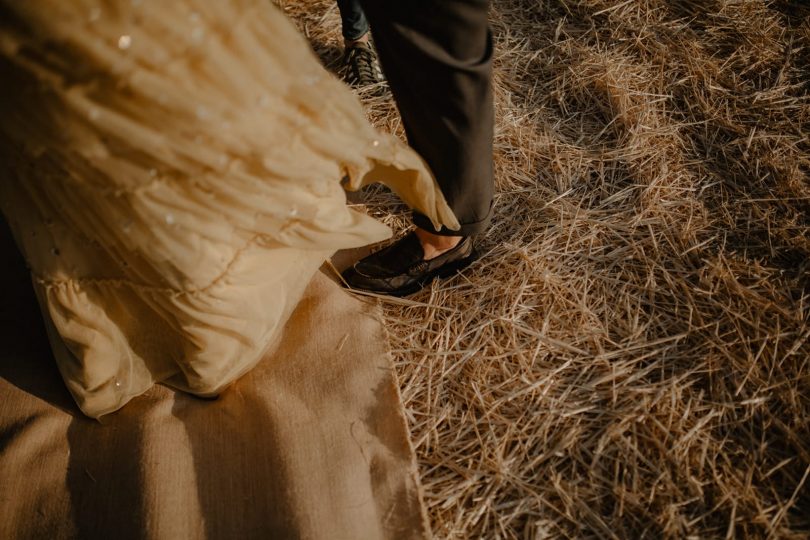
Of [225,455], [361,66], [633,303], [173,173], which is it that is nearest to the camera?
[173,173]

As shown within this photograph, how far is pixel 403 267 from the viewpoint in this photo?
1.42 metres

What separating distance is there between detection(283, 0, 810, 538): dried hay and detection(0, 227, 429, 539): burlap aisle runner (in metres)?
0.13

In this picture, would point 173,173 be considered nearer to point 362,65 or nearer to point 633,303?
point 633,303

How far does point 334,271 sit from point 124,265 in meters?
0.64

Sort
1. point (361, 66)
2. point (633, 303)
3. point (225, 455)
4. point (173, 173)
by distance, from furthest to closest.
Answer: point (361, 66)
point (633, 303)
point (225, 455)
point (173, 173)

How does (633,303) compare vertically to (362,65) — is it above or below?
below

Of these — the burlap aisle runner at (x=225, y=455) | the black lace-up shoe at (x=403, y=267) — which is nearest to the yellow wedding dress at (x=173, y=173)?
the burlap aisle runner at (x=225, y=455)

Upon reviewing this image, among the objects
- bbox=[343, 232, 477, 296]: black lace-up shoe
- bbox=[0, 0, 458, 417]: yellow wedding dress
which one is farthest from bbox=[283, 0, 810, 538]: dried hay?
bbox=[0, 0, 458, 417]: yellow wedding dress

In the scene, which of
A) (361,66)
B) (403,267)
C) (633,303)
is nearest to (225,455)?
(403,267)

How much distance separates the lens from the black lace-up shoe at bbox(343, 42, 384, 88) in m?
2.05

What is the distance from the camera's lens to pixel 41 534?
1.04 meters

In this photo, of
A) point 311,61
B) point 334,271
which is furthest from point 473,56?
point 334,271

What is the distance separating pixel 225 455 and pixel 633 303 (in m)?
1.22

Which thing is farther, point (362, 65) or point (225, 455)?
point (362, 65)
